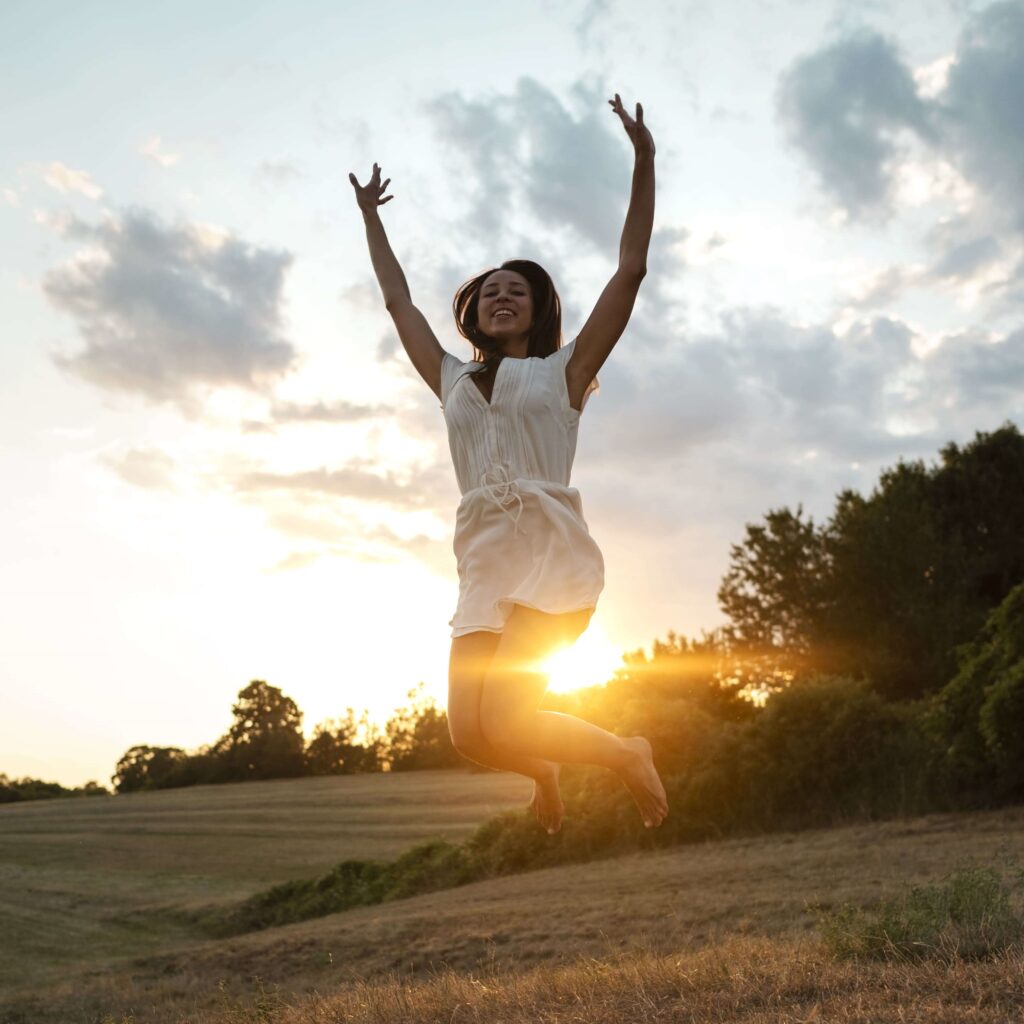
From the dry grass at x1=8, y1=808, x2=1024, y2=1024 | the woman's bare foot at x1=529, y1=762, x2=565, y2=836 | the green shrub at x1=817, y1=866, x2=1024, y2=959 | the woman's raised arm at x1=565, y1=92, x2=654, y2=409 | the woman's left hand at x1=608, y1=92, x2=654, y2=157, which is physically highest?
the woman's left hand at x1=608, y1=92, x2=654, y2=157

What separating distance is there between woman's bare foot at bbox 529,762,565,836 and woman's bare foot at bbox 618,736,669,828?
0.34 metres

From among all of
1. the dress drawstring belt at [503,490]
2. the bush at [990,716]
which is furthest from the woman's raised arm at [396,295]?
the bush at [990,716]

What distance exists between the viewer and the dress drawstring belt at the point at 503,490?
4.20 m

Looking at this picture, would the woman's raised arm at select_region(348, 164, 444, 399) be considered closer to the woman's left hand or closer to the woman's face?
the woman's face

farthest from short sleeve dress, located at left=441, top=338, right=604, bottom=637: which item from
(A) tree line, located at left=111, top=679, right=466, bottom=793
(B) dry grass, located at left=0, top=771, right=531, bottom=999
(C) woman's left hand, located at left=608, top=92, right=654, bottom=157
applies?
(A) tree line, located at left=111, top=679, right=466, bottom=793

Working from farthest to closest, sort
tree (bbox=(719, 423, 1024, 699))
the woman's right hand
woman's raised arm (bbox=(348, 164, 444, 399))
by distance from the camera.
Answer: tree (bbox=(719, 423, 1024, 699)) → the woman's right hand → woman's raised arm (bbox=(348, 164, 444, 399))

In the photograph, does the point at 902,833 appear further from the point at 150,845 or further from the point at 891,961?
the point at 150,845

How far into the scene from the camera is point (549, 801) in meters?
4.78

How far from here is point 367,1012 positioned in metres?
4.57

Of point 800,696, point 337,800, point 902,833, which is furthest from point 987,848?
point 337,800

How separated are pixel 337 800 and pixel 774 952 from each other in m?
46.1

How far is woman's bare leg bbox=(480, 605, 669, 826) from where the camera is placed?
3998mm

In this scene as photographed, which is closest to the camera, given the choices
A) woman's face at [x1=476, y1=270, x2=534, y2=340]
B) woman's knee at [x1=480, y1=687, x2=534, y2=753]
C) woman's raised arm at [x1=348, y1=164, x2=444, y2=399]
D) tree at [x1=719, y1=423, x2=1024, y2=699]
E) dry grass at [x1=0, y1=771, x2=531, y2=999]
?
woman's knee at [x1=480, y1=687, x2=534, y2=753]

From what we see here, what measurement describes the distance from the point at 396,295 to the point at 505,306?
632mm
